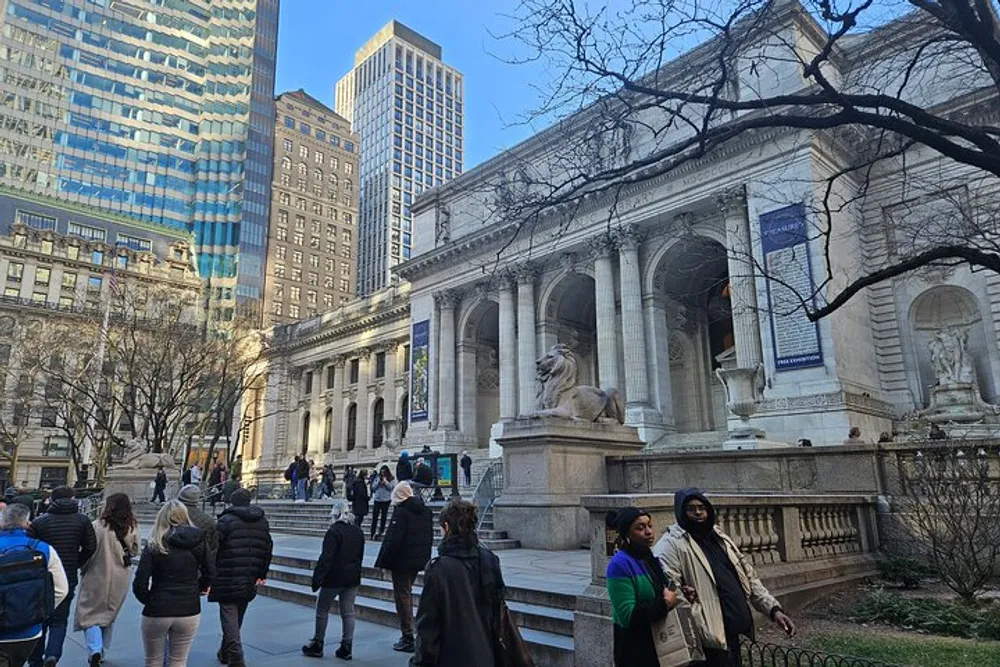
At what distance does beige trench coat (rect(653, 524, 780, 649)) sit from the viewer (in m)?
3.53

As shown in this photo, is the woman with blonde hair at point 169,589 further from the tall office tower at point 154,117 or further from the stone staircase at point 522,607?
the tall office tower at point 154,117

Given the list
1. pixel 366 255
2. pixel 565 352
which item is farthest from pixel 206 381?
pixel 366 255

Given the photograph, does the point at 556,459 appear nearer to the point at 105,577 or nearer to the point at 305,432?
the point at 105,577

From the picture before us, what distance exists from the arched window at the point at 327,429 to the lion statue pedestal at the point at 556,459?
42288 millimetres

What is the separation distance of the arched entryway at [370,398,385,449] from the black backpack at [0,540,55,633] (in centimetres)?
4423

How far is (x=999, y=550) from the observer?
8.03m

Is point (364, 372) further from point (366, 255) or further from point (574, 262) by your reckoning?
point (366, 255)

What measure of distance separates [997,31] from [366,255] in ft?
390

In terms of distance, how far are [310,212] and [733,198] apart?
7462cm

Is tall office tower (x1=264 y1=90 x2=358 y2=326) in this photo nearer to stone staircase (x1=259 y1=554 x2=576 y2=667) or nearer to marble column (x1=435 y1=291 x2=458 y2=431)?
marble column (x1=435 y1=291 x2=458 y2=431)

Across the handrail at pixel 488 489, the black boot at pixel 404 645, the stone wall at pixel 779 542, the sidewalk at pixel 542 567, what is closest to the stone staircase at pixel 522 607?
the sidewalk at pixel 542 567

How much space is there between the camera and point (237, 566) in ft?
20.6

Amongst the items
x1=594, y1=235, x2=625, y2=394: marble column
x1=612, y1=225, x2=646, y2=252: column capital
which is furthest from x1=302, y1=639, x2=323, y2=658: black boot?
x1=612, y1=225, x2=646, y2=252: column capital

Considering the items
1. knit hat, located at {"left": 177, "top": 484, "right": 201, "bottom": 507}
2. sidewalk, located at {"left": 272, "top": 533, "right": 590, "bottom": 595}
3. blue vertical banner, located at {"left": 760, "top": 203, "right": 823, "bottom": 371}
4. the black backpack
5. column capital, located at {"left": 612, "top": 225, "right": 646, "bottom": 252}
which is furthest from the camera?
column capital, located at {"left": 612, "top": 225, "right": 646, "bottom": 252}
